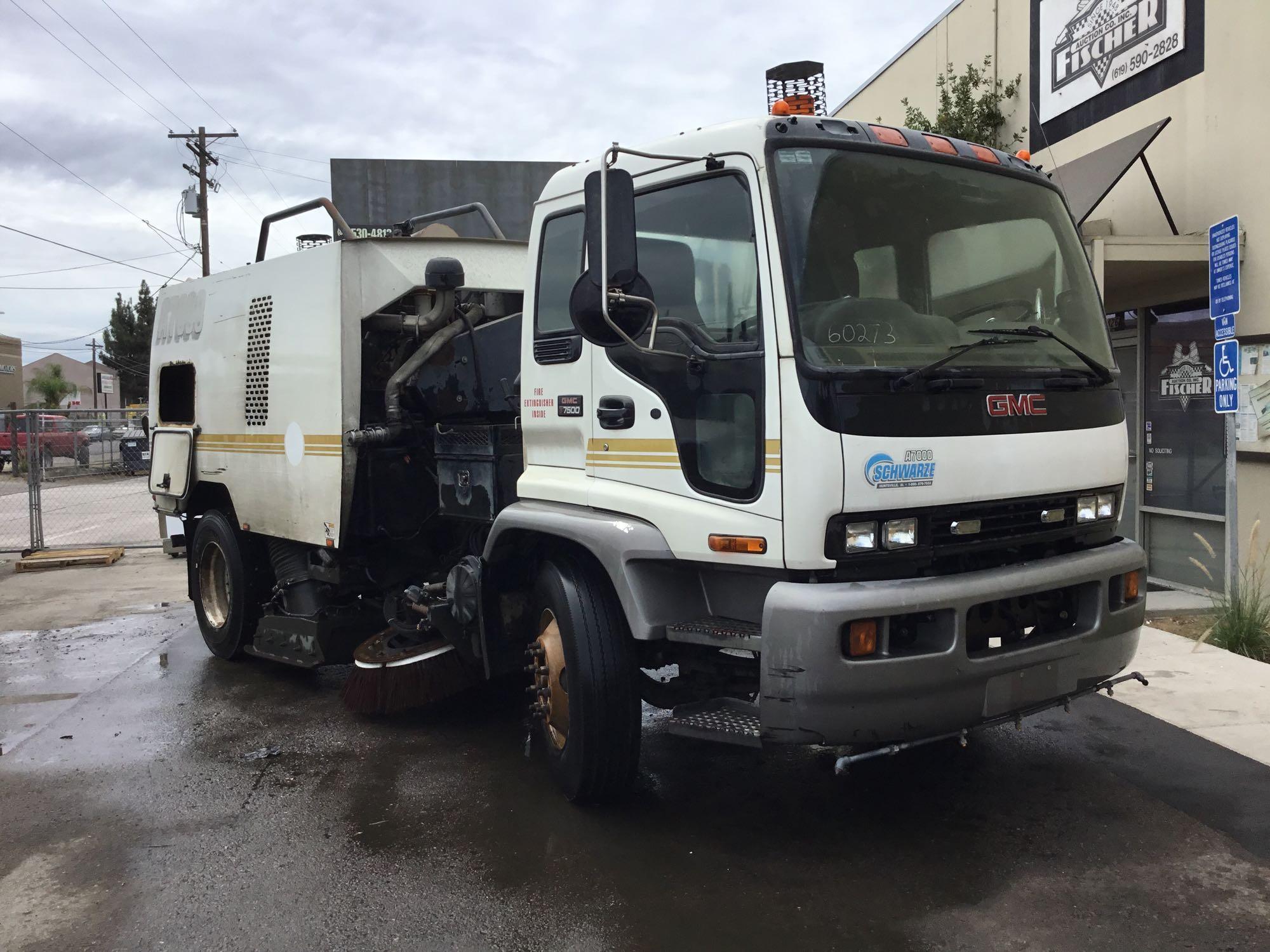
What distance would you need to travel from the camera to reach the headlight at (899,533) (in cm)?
351

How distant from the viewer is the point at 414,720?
5820 millimetres

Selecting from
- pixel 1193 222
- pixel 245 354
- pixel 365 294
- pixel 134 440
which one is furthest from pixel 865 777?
pixel 134 440

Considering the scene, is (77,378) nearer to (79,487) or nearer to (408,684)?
(79,487)

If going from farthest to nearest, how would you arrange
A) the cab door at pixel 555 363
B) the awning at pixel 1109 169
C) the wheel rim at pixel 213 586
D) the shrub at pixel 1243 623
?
1. the awning at pixel 1109 169
2. the wheel rim at pixel 213 586
3. the shrub at pixel 1243 623
4. the cab door at pixel 555 363

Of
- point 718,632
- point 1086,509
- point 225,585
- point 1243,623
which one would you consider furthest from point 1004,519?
point 225,585

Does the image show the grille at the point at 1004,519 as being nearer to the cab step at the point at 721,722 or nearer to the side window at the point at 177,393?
the cab step at the point at 721,722

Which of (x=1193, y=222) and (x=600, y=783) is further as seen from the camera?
(x=1193, y=222)

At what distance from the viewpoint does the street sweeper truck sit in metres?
3.44

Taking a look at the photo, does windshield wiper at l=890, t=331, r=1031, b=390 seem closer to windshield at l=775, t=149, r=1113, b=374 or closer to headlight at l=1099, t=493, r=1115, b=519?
windshield at l=775, t=149, r=1113, b=374

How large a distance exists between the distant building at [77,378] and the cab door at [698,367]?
2456 inches

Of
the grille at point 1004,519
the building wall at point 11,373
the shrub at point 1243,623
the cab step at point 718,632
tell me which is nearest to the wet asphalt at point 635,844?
the cab step at point 718,632

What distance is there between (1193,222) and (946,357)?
5905mm

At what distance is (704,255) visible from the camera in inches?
149

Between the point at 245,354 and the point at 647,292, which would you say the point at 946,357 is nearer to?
the point at 647,292
